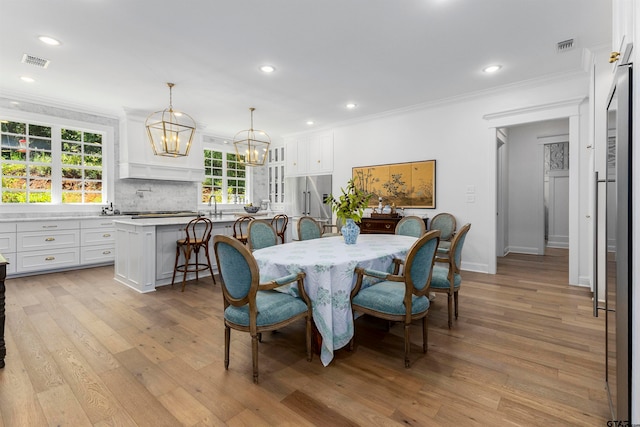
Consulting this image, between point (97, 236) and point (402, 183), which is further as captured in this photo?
point (402, 183)

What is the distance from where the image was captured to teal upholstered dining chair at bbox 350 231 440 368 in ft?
6.97

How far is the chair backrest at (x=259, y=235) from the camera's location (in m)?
3.25

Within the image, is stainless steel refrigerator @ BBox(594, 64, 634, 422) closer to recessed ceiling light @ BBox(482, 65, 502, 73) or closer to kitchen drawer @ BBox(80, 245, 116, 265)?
recessed ceiling light @ BBox(482, 65, 502, 73)

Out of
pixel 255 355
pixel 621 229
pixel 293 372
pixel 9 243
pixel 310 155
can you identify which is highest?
pixel 310 155

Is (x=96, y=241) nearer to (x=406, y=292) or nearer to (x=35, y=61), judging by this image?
(x=35, y=61)

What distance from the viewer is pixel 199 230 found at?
4.67 m

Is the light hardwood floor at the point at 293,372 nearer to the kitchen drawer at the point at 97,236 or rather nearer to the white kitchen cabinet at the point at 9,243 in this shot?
the white kitchen cabinet at the point at 9,243

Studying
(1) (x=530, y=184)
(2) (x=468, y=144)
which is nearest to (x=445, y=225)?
(2) (x=468, y=144)

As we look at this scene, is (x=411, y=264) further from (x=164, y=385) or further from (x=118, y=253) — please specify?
(x=118, y=253)

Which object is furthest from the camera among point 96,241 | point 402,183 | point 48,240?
point 402,183

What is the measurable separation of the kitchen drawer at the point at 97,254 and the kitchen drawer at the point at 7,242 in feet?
2.81

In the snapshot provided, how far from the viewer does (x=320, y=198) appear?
7141mm

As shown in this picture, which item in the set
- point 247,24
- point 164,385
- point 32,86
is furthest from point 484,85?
point 32,86

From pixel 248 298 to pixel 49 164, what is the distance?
Answer: 5638 millimetres
